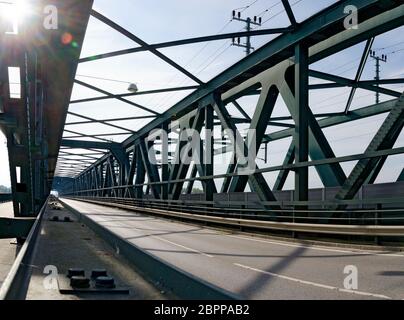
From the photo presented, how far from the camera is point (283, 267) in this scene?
9.86 metres

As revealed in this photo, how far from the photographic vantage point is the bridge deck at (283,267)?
719 cm

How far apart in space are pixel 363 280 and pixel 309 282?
3.14ft

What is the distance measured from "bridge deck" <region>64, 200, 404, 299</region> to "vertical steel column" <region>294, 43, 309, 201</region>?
2321mm

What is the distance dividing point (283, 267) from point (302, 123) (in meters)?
7.64

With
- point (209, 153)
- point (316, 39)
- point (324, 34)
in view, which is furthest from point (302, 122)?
point (209, 153)

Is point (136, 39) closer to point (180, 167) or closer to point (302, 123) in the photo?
point (302, 123)

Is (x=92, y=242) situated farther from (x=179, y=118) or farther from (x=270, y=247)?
(x=179, y=118)

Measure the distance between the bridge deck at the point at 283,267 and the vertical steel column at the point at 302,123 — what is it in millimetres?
2321

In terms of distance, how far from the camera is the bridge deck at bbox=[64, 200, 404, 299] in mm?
7188

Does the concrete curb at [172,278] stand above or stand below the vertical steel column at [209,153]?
below

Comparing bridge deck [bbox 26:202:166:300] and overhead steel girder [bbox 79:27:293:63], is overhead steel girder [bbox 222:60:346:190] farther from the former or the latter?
bridge deck [bbox 26:202:166:300]

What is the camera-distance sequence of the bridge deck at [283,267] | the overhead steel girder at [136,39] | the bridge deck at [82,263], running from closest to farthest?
the bridge deck at [82,263] < the bridge deck at [283,267] < the overhead steel girder at [136,39]

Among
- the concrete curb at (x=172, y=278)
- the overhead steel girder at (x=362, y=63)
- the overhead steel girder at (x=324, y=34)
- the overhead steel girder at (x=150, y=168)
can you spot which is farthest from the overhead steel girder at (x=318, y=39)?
the overhead steel girder at (x=150, y=168)

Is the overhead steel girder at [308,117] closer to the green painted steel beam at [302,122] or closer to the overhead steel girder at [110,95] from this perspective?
the green painted steel beam at [302,122]
